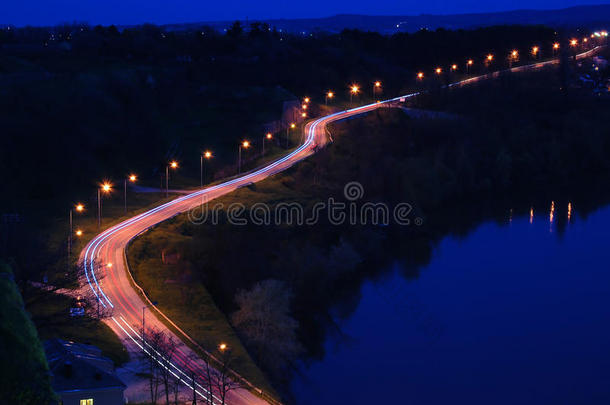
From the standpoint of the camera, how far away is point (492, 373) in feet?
68.0

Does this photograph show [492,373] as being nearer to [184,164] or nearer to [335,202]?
[335,202]

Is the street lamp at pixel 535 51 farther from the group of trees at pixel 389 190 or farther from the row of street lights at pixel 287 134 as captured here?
the group of trees at pixel 389 190

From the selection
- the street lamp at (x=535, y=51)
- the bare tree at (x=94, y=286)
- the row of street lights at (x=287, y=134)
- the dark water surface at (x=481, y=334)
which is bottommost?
the dark water surface at (x=481, y=334)

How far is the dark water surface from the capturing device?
19.8m

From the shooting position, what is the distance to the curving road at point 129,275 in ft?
55.8

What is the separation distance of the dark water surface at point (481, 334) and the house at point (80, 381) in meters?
7.21

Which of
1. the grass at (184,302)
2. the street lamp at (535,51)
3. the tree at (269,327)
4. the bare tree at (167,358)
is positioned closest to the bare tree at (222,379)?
the grass at (184,302)

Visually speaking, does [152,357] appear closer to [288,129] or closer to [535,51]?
[288,129]

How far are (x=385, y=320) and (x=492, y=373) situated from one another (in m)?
4.90

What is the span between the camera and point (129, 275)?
22.3 meters

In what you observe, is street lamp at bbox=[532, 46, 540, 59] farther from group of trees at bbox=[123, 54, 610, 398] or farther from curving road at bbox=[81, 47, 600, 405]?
curving road at bbox=[81, 47, 600, 405]

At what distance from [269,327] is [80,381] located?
27.0 ft

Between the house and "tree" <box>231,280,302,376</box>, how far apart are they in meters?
6.93

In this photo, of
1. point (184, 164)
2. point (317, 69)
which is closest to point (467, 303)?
point (184, 164)
